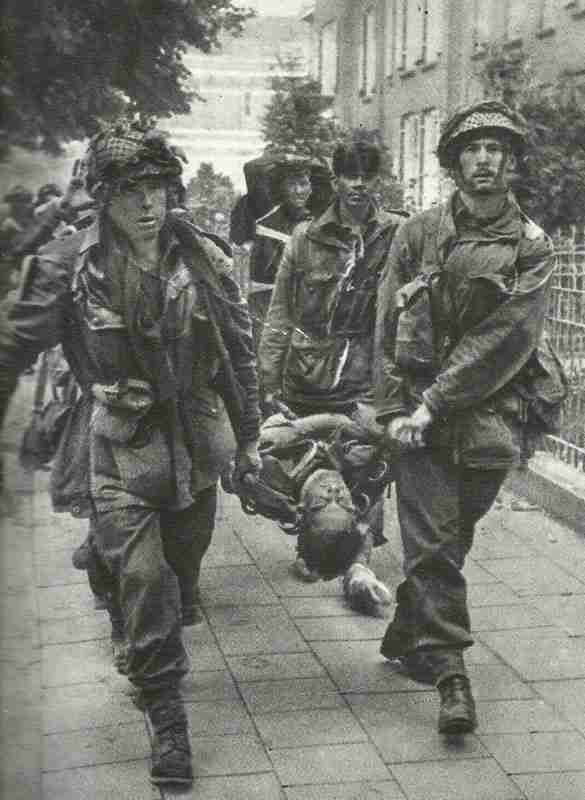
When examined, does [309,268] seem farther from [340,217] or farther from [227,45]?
[227,45]

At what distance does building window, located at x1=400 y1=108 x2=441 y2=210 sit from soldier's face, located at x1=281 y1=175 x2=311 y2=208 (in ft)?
21.6

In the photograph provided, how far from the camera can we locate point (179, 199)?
4.42 m

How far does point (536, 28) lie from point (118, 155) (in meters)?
11.7

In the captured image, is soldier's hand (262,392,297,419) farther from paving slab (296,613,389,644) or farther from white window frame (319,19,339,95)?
white window frame (319,19,339,95)

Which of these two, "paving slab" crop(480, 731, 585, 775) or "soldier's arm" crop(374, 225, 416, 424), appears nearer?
"paving slab" crop(480, 731, 585, 775)

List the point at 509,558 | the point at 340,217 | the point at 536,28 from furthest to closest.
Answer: the point at 536,28, the point at 509,558, the point at 340,217

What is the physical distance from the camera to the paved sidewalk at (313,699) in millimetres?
4180

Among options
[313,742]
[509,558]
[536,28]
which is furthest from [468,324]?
[536,28]

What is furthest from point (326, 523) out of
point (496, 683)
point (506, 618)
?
point (496, 683)

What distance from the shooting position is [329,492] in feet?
20.2

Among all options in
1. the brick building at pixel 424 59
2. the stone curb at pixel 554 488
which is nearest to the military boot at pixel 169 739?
the stone curb at pixel 554 488

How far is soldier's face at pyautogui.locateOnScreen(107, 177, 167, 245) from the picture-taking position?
4277 millimetres

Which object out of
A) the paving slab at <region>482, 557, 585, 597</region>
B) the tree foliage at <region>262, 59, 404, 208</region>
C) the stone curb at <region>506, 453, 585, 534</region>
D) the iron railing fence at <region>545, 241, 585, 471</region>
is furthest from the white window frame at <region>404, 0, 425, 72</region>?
the paving slab at <region>482, 557, 585, 597</region>

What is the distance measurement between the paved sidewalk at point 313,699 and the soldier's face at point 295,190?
2.27m
